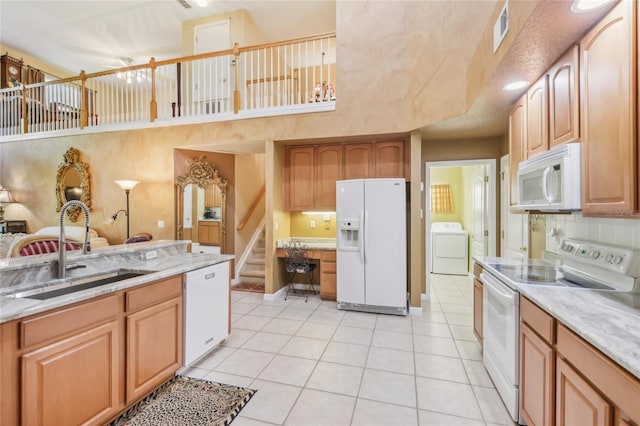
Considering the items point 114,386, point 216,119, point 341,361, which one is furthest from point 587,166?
point 216,119

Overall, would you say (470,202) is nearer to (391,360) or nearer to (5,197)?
(391,360)

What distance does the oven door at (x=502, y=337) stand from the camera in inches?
73.5

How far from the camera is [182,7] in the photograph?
5281 millimetres

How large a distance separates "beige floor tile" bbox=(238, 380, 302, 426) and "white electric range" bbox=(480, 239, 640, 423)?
150 centimetres

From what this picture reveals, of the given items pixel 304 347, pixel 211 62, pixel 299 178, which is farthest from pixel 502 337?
pixel 211 62

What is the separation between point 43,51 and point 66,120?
234 cm

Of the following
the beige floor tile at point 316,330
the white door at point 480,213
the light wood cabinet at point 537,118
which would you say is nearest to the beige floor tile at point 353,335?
the beige floor tile at point 316,330

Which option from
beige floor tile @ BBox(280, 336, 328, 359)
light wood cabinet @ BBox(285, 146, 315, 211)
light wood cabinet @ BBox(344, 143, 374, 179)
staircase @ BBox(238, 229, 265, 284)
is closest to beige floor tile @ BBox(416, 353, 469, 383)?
beige floor tile @ BBox(280, 336, 328, 359)

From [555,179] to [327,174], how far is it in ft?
10.2

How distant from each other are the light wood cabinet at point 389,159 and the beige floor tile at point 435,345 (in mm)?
2239

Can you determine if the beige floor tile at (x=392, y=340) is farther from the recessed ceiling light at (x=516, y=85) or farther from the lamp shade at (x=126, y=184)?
the lamp shade at (x=126, y=184)

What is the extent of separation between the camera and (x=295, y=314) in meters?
3.89

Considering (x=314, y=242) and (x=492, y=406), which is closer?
(x=492, y=406)

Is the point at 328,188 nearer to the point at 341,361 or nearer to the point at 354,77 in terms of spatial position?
the point at 354,77
